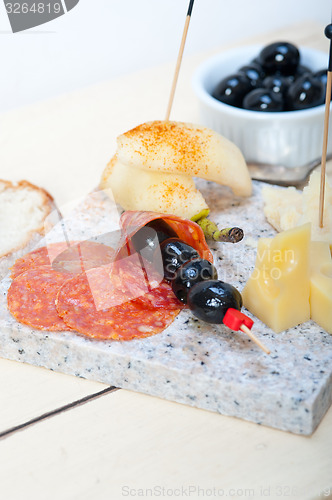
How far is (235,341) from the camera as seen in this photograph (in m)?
1.32

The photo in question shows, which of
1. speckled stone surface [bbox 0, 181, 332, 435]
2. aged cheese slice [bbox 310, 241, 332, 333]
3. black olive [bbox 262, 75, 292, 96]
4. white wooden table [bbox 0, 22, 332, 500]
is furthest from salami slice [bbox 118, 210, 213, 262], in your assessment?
black olive [bbox 262, 75, 292, 96]

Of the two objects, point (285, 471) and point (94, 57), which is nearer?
point (285, 471)

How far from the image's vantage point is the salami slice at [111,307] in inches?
53.1

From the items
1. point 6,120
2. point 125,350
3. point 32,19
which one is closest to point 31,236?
point 125,350

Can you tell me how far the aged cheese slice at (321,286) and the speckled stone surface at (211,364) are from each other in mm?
24

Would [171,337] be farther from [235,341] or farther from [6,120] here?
[6,120]

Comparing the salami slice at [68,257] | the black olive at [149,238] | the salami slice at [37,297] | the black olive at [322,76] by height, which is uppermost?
the black olive at [322,76]

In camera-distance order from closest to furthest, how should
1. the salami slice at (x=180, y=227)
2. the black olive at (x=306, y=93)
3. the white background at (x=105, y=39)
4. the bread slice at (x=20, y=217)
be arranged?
1. the salami slice at (x=180, y=227)
2. the bread slice at (x=20, y=217)
3. the black olive at (x=306, y=93)
4. the white background at (x=105, y=39)

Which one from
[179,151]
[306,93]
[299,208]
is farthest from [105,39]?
[299,208]

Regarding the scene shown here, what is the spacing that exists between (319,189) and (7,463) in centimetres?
95

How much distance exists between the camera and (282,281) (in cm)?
130

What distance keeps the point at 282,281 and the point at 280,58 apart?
101 cm

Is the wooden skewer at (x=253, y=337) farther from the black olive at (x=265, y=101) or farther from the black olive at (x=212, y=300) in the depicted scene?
the black olive at (x=265, y=101)

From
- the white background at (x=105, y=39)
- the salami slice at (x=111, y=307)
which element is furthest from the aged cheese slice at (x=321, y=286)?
the white background at (x=105, y=39)
